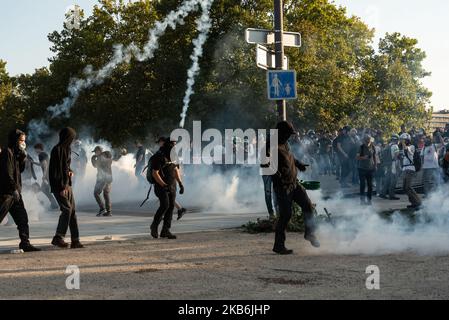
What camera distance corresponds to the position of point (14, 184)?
994cm

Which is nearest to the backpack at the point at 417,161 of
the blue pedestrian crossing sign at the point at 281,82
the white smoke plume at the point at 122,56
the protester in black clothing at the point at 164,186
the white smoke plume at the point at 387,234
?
the white smoke plume at the point at 387,234

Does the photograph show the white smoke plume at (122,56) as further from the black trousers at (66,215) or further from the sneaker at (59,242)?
the sneaker at (59,242)

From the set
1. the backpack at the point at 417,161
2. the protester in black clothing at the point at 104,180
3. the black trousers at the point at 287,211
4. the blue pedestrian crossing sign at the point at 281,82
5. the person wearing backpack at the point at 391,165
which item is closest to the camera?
the black trousers at the point at 287,211

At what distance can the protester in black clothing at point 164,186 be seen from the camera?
11.2 metres

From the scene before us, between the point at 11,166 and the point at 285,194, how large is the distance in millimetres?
3993

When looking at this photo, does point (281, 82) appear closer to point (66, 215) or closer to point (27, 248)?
point (66, 215)

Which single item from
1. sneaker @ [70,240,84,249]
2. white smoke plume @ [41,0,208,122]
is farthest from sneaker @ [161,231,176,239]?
white smoke plume @ [41,0,208,122]

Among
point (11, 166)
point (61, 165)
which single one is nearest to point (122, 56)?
point (61, 165)

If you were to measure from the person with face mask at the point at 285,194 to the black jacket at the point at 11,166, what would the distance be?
12.4 ft

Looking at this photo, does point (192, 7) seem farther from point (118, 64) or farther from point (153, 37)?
point (118, 64)

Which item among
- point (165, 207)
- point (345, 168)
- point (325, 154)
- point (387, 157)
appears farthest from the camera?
point (325, 154)

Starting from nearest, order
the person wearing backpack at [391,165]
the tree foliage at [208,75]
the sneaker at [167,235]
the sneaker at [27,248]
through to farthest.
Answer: the sneaker at [27,248]
the sneaker at [167,235]
the person wearing backpack at [391,165]
the tree foliage at [208,75]
